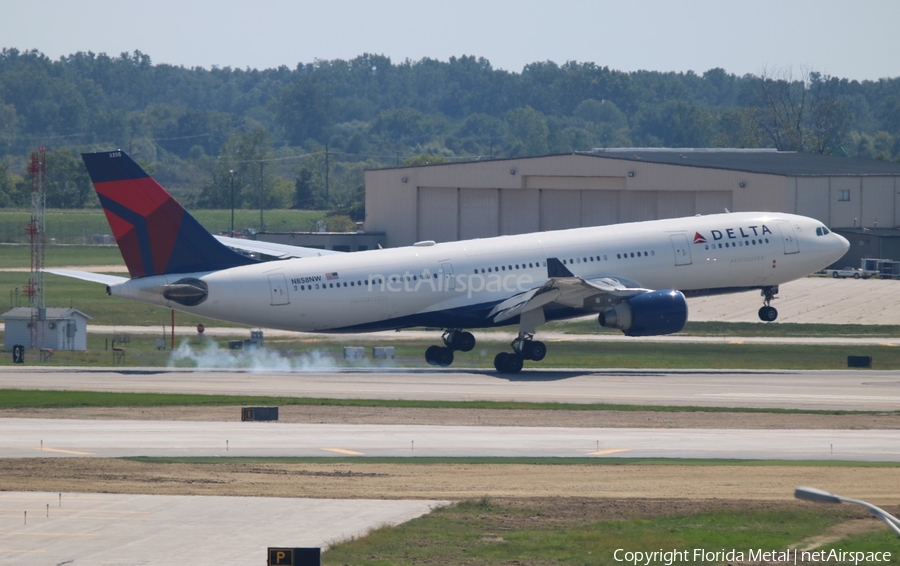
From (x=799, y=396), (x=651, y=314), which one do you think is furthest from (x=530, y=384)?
(x=799, y=396)

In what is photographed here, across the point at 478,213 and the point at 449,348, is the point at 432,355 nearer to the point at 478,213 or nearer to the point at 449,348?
the point at 449,348

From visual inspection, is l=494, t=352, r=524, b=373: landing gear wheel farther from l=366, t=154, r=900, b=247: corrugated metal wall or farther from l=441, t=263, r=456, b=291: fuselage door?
l=366, t=154, r=900, b=247: corrugated metal wall

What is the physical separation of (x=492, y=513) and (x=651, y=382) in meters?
25.2

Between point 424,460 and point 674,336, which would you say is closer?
point 424,460

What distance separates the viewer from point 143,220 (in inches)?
1901

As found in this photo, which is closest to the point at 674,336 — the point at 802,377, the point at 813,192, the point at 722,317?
the point at 722,317

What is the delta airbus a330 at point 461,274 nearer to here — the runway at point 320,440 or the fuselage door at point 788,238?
the fuselage door at point 788,238

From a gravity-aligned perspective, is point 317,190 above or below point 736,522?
above

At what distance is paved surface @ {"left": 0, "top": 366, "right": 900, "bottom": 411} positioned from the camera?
45938 millimetres

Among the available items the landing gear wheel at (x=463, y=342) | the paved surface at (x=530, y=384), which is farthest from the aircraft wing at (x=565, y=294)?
the landing gear wheel at (x=463, y=342)

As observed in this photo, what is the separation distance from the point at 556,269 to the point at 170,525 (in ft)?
91.2

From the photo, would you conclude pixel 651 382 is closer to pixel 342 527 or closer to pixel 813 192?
pixel 342 527

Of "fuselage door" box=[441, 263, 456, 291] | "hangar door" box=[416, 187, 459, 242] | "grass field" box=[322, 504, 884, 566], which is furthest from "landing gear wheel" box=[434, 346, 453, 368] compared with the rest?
"hangar door" box=[416, 187, 459, 242]

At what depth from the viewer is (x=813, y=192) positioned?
97.2m
